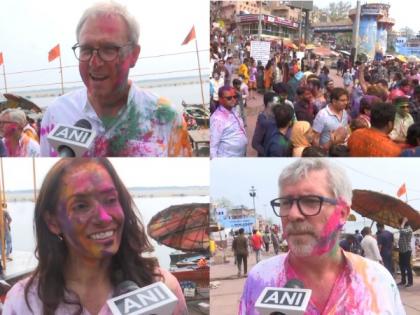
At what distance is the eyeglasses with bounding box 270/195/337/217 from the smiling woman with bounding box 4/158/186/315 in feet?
2.16

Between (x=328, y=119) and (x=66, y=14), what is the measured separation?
A: 4.47ft

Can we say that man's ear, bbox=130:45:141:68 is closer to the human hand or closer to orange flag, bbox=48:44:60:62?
orange flag, bbox=48:44:60:62

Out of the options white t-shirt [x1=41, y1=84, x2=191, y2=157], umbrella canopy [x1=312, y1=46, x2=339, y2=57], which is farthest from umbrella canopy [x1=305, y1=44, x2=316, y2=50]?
white t-shirt [x1=41, y1=84, x2=191, y2=157]

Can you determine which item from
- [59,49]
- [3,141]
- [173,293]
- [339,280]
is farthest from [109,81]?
[339,280]

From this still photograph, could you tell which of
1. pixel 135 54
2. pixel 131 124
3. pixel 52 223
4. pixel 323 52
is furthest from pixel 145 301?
pixel 323 52

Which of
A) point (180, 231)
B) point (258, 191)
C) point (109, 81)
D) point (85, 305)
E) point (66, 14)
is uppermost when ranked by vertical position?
point (66, 14)

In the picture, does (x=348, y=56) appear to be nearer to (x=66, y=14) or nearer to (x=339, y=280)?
(x=339, y=280)

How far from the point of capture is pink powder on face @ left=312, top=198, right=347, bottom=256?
2721 millimetres

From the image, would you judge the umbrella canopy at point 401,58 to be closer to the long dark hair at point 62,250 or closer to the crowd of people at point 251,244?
the crowd of people at point 251,244

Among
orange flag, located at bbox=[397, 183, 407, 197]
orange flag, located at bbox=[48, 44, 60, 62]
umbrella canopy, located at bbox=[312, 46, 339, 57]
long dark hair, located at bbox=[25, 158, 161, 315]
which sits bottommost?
long dark hair, located at bbox=[25, 158, 161, 315]

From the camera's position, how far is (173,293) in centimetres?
277

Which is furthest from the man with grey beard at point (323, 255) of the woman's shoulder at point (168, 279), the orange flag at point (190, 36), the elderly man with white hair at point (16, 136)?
the elderly man with white hair at point (16, 136)

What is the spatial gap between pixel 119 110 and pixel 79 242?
0.66 metres

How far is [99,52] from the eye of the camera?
105 inches
